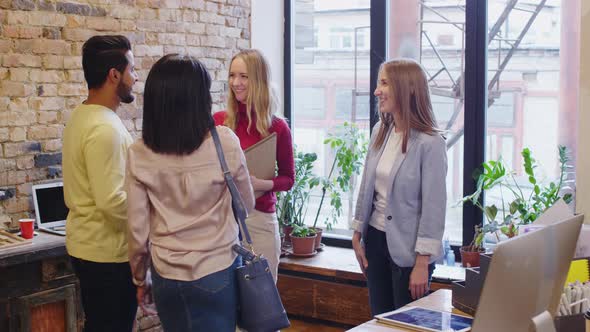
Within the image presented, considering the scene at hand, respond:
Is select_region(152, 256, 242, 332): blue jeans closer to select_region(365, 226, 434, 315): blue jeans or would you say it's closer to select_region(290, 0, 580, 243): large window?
select_region(365, 226, 434, 315): blue jeans

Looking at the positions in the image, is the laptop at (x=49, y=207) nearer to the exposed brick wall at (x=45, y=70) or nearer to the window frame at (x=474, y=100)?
the exposed brick wall at (x=45, y=70)

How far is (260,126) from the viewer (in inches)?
126

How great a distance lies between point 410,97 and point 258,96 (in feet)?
2.19

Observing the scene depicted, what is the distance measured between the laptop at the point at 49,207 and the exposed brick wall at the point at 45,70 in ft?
0.24

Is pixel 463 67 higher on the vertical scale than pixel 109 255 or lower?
higher

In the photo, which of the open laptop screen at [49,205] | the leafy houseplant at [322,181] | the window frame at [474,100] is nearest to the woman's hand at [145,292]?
the open laptop screen at [49,205]

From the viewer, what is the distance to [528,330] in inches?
70.2

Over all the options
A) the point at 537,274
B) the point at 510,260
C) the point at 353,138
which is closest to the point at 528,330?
the point at 537,274

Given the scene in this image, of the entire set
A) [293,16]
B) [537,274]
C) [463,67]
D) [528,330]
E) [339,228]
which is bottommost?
[339,228]

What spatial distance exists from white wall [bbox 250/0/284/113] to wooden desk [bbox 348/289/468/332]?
2.69m

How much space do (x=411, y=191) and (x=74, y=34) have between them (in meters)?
2.05

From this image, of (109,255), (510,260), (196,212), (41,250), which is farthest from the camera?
(41,250)

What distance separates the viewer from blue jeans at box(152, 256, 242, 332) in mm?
2334

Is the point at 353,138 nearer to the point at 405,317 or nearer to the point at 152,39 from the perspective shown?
the point at 152,39
